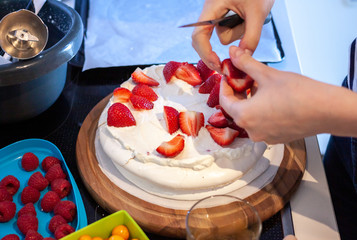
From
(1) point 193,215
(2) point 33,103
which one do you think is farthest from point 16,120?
(1) point 193,215

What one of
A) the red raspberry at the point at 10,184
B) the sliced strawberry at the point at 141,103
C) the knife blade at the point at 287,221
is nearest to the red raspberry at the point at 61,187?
the red raspberry at the point at 10,184

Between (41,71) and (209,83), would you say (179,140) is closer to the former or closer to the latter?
(209,83)

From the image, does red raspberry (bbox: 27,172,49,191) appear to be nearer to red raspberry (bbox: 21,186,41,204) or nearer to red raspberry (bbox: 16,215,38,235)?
red raspberry (bbox: 21,186,41,204)

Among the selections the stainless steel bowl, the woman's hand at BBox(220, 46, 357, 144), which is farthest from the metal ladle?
the woman's hand at BBox(220, 46, 357, 144)

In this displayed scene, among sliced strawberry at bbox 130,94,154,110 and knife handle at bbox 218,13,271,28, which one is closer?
knife handle at bbox 218,13,271,28

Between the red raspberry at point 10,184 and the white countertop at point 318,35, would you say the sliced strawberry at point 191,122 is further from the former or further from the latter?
the white countertop at point 318,35

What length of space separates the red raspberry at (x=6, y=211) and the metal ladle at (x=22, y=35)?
50 centimetres

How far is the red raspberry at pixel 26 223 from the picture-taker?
1188 mm

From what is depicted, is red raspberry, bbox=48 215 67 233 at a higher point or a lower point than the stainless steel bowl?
lower

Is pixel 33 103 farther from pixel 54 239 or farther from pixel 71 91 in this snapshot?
pixel 54 239

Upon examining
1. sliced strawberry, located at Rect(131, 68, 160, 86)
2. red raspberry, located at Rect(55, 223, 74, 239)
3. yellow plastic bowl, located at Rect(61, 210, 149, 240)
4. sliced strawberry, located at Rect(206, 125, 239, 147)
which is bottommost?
red raspberry, located at Rect(55, 223, 74, 239)

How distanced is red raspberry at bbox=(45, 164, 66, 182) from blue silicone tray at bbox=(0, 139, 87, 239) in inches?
0.8

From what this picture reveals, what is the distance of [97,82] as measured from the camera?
1834mm

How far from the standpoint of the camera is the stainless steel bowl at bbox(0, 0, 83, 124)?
1.34m
